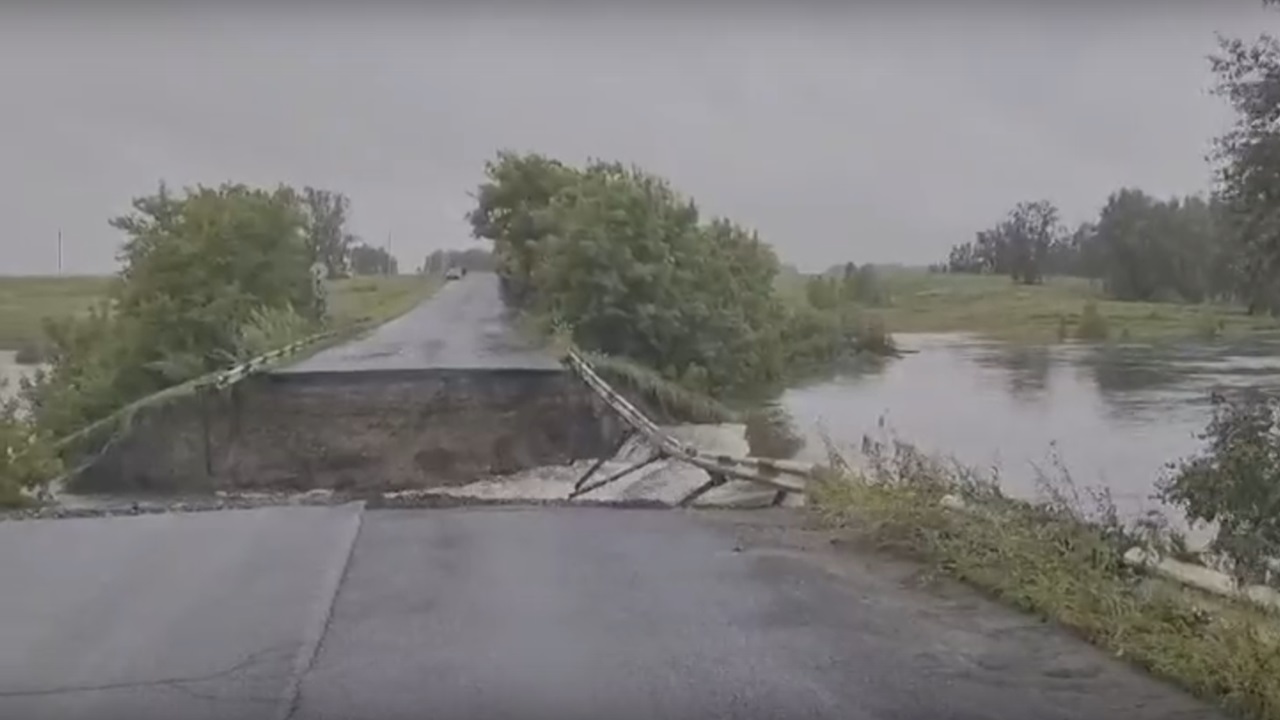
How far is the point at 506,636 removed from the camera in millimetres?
3742

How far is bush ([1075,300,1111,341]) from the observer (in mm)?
7665

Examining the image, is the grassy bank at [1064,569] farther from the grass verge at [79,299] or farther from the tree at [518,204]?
the tree at [518,204]

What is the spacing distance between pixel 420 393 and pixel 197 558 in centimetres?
880

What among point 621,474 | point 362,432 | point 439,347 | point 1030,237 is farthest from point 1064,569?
point 439,347

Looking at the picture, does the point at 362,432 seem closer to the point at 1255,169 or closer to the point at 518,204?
the point at 1255,169

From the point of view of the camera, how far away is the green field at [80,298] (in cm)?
712

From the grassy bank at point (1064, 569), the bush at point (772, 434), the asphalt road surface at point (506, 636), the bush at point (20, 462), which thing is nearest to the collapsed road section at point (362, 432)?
the bush at point (772, 434)

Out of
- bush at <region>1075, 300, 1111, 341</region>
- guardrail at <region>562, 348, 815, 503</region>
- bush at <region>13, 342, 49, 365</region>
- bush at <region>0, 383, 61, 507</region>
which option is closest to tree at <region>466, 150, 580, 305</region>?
bush at <region>13, 342, 49, 365</region>

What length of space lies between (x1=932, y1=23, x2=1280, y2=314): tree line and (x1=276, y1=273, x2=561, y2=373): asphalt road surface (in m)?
8.32

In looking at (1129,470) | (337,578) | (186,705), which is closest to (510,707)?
(186,705)

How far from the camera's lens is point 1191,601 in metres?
3.75

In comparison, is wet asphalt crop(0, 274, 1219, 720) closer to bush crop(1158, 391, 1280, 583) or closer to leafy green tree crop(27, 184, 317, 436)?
bush crop(1158, 391, 1280, 583)

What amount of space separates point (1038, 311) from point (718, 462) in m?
2.11

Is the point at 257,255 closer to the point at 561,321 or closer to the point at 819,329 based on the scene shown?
the point at 561,321
